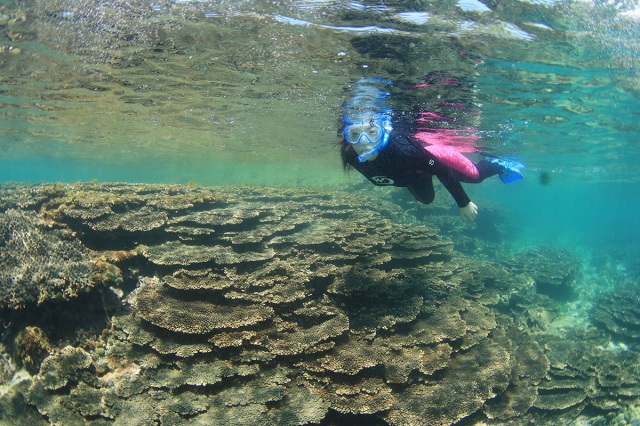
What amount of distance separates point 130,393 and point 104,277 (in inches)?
93.5

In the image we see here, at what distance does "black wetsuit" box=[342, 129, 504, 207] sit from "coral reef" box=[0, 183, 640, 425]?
8.35ft

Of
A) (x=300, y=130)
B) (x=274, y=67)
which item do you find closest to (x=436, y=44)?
(x=274, y=67)

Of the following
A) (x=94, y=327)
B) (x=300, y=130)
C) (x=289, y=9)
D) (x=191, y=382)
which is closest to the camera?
(x=191, y=382)

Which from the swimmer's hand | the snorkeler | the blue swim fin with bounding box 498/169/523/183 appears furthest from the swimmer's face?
the blue swim fin with bounding box 498/169/523/183

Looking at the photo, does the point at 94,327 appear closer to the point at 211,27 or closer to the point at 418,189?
the point at 418,189

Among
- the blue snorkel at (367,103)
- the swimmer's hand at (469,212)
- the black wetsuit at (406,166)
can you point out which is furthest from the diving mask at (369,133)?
the blue snorkel at (367,103)

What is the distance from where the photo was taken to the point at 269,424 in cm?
436

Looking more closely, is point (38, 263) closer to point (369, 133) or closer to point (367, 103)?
point (369, 133)

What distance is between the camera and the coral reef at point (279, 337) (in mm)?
4676

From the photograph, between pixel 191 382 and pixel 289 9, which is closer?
pixel 191 382

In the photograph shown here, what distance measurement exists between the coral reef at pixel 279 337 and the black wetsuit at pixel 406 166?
8.35 ft

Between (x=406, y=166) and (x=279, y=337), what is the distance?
11.8 feet

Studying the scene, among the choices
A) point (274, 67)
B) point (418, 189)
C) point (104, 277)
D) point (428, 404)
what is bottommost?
→ point (428, 404)

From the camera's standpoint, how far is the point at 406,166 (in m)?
5.41
